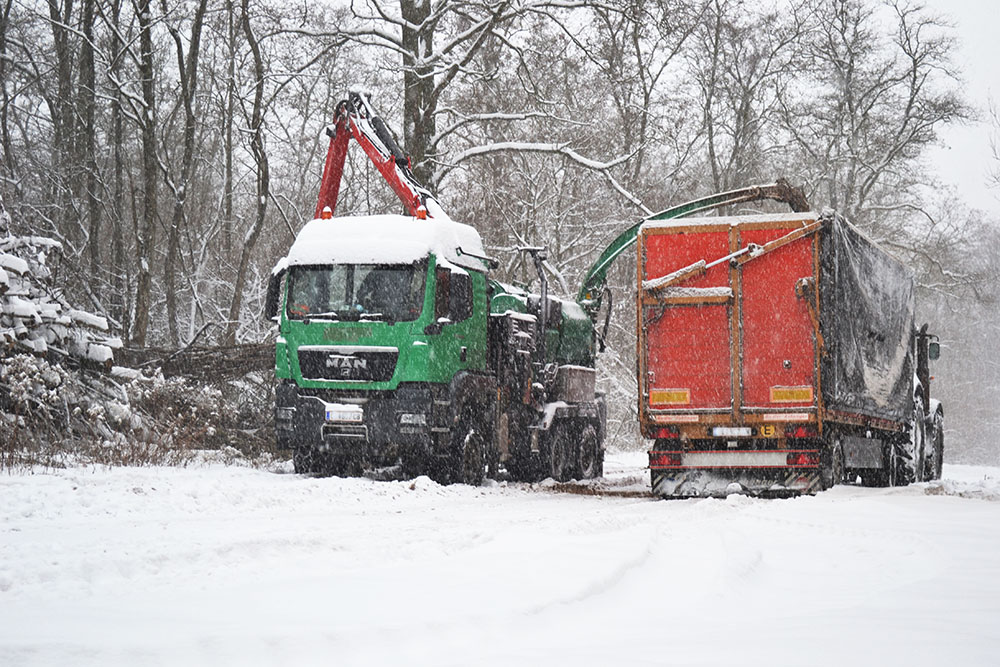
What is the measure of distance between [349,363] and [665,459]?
403 centimetres

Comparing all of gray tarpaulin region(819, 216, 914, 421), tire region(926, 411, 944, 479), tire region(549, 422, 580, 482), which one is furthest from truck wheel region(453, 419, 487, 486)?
tire region(926, 411, 944, 479)

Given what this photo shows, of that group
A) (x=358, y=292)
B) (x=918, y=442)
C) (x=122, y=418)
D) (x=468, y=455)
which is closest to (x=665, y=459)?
(x=468, y=455)

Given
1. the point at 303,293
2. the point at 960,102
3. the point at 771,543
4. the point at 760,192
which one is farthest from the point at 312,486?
the point at 960,102

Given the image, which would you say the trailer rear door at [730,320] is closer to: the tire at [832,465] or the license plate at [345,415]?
the tire at [832,465]

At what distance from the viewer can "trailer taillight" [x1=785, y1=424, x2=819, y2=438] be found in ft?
44.2

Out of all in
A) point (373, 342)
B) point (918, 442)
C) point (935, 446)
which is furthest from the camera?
point (935, 446)

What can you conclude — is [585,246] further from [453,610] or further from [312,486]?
[453,610]

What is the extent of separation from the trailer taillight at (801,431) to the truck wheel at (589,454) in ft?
16.7

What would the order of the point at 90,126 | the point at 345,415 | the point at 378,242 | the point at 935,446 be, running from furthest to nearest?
the point at 90,126
the point at 935,446
the point at 378,242
the point at 345,415

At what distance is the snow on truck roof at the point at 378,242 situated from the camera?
47.0 feet

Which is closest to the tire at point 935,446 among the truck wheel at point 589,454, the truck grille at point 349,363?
the truck wheel at point 589,454

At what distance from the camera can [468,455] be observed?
579 inches

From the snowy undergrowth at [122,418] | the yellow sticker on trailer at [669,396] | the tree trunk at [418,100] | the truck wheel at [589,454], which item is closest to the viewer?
the snowy undergrowth at [122,418]

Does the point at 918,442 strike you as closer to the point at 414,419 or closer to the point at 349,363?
the point at 414,419
